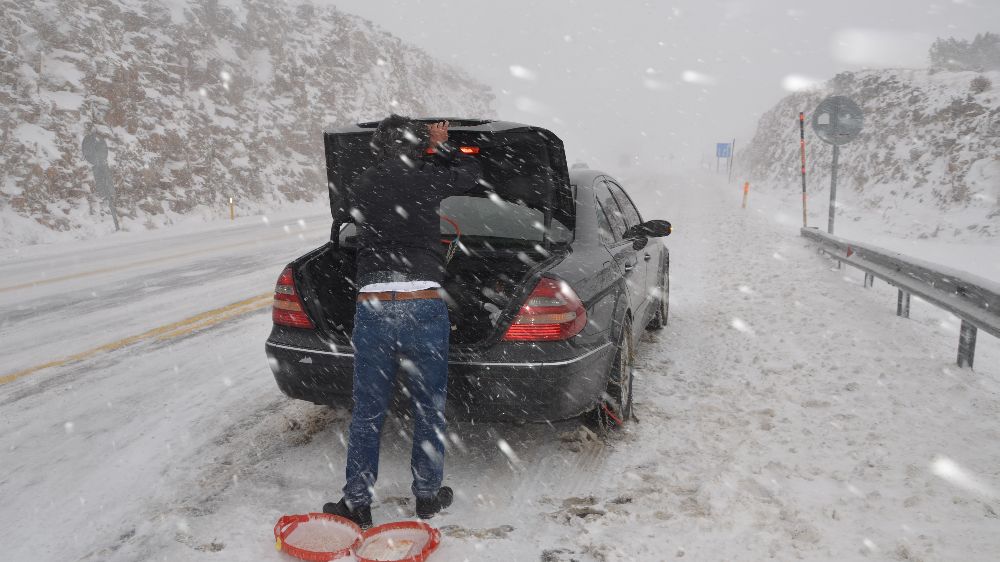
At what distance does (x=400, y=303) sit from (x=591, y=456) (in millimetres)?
1596

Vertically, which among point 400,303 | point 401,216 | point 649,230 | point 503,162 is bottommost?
point 400,303

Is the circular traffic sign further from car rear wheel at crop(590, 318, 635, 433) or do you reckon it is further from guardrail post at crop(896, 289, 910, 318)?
car rear wheel at crop(590, 318, 635, 433)

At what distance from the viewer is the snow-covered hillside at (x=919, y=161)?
1562cm

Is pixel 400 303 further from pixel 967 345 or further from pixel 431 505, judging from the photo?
pixel 967 345

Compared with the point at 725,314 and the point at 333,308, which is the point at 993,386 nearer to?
the point at 725,314

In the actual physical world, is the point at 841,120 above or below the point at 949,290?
above

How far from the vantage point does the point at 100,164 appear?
1733 cm

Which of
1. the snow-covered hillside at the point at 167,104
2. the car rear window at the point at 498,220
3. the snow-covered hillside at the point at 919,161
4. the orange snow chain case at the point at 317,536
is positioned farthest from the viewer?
the snow-covered hillside at the point at 167,104

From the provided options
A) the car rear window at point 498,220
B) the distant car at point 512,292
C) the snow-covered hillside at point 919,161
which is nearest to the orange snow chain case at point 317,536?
the distant car at point 512,292

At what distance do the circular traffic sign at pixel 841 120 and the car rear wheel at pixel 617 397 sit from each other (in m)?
8.61

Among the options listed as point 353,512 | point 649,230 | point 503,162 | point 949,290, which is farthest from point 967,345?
point 353,512

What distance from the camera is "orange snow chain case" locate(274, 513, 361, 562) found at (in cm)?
261

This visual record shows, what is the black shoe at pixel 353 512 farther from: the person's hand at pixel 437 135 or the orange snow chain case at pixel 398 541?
the person's hand at pixel 437 135

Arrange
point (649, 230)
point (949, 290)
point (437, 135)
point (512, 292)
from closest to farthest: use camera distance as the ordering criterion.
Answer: point (437, 135), point (512, 292), point (649, 230), point (949, 290)
